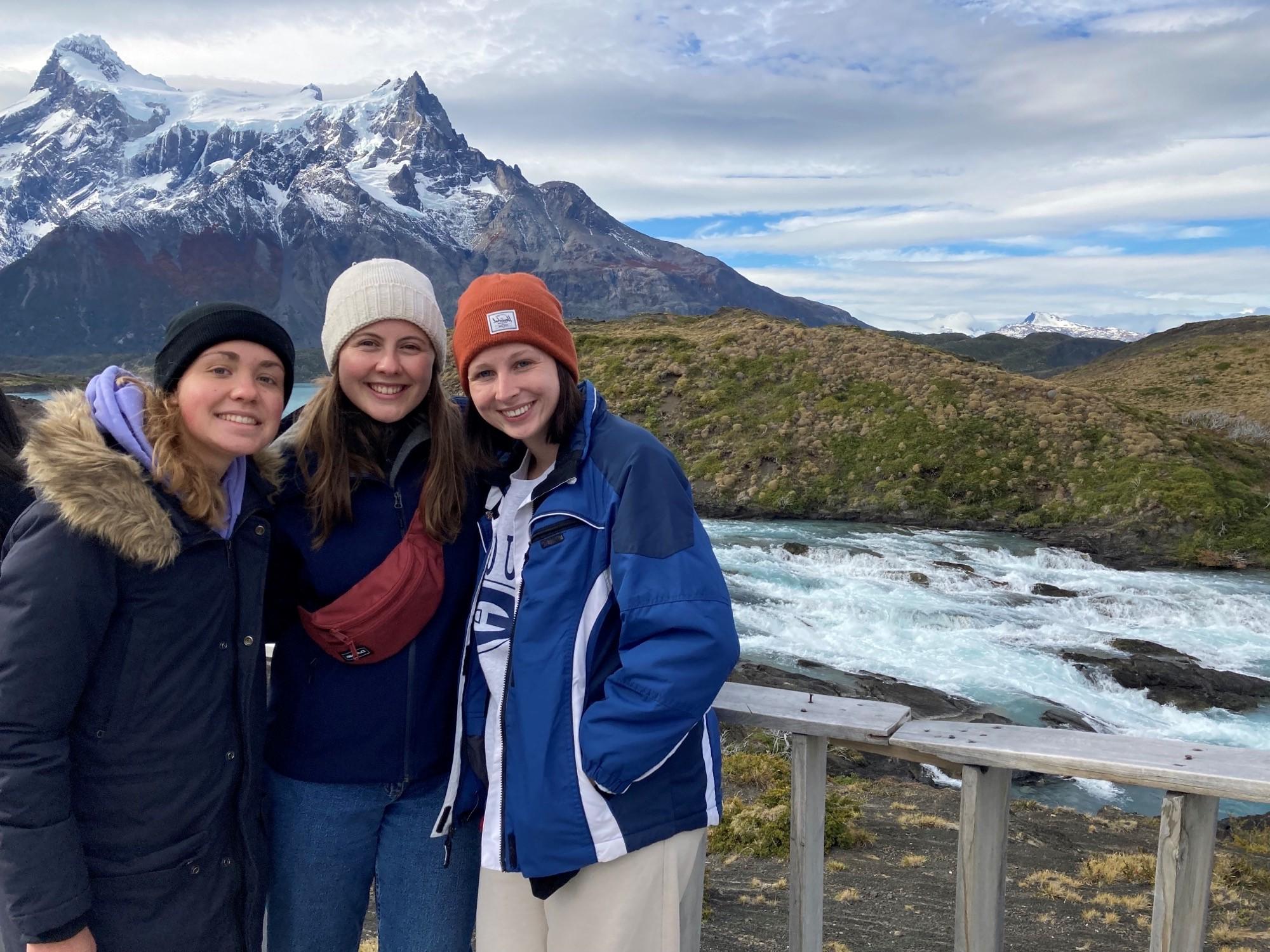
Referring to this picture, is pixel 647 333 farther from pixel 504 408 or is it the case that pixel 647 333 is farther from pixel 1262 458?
pixel 504 408

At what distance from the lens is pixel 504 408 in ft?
9.57

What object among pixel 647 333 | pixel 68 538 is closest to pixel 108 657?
pixel 68 538

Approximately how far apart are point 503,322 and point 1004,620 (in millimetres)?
18661

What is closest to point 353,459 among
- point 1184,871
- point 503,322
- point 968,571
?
Result: point 503,322

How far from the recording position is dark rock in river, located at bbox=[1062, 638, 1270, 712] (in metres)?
15.4

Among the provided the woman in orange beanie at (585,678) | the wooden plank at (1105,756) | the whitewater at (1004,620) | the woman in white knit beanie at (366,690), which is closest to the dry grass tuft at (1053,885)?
the whitewater at (1004,620)

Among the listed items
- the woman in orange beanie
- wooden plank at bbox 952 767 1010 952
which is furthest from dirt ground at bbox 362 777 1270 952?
the woman in orange beanie

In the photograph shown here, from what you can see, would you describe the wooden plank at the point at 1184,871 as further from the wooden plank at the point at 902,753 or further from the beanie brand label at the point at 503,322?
the beanie brand label at the point at 503,322

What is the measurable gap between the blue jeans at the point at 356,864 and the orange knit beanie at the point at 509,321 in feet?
4.62

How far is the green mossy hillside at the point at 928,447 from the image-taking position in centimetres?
2761

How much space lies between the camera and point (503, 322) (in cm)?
289

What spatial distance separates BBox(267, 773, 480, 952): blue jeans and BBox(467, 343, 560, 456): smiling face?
1.23 m

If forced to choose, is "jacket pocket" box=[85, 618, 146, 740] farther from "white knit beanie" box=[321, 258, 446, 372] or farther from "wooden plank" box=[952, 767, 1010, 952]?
"wooden plank" box=[952, 767, 1010, 952]

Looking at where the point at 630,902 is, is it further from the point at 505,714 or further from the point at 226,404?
the point at 226,404
